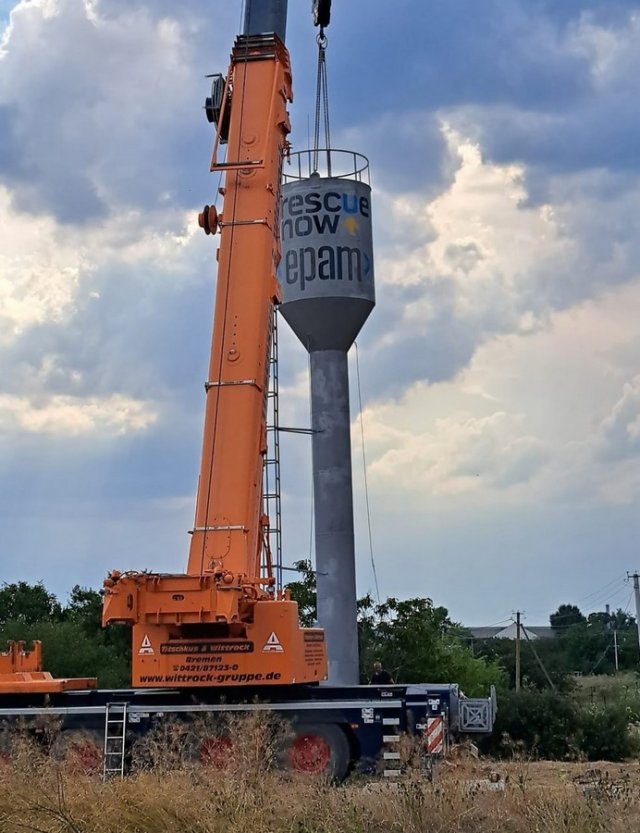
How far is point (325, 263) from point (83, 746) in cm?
1607

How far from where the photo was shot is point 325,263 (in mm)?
30328

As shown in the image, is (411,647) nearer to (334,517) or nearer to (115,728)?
(334,517)

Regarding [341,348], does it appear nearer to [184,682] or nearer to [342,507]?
[342,507]

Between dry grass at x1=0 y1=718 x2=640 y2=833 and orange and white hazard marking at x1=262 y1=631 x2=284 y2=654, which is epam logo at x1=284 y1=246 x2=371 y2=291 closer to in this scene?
orange and white hazard marking at x1=262 y1=631 x2=284 y2=654

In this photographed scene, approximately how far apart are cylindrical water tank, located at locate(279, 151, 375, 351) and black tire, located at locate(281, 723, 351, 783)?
14.4 meters

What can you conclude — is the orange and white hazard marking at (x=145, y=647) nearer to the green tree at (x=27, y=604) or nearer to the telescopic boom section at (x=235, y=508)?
the telescopic boom section at (x=235, y=508)

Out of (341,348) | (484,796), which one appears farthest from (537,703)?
(484,796)

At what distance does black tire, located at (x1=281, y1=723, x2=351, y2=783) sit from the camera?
17.9 metres

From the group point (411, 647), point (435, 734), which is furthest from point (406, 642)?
point (435, 734)

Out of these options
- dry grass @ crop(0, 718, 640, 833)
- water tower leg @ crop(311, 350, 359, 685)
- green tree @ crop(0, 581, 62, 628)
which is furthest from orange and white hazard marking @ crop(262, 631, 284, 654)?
green tree @ crop(0, 581, 62, 628)

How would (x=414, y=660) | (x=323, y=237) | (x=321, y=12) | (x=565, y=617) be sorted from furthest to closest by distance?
(x=565, y=617)
(x=414, y=660)
(x=323, y=237)
(x=321, y=12)

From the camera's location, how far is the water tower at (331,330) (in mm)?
30266

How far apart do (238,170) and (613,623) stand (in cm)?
11380

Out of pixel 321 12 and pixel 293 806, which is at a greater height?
pixel 321 12
